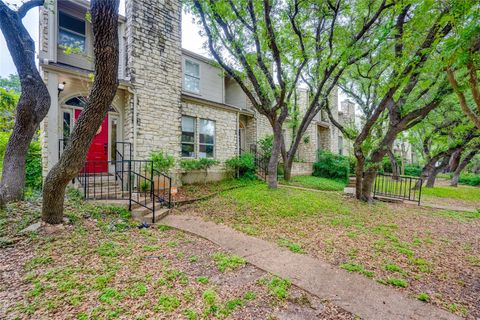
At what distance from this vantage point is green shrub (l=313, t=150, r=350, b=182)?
1459 centimetres

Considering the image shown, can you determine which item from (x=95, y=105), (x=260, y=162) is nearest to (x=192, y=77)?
(x=260, y=162)

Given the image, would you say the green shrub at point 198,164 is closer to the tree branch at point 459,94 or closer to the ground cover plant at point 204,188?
the ground cover plant at point 204,188

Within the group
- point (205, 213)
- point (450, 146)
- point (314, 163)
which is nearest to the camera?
point (205, 213)

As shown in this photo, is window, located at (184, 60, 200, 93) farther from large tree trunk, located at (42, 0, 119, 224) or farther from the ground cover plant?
large tree trunk, located at (42, 0, 119, 224)

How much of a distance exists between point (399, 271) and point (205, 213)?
4.59 metres

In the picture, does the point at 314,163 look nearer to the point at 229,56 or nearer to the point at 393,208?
the point at 393,208

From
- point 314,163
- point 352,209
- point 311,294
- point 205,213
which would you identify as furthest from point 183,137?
point 314,163

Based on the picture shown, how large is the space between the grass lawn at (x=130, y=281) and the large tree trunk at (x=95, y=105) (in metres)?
0.63

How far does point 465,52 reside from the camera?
10.6 feet

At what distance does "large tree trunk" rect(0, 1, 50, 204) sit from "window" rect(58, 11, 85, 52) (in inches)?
99.9

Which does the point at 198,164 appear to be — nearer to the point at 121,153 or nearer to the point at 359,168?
the point at 121,153

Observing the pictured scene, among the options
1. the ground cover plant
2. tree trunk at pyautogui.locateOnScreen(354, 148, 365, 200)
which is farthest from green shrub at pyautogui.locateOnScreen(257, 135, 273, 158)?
tree trunk at pyautogui.locateOnScreen(354, 148, 365, 200)

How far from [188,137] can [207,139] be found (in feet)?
3.40

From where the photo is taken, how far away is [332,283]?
9.90 feet
